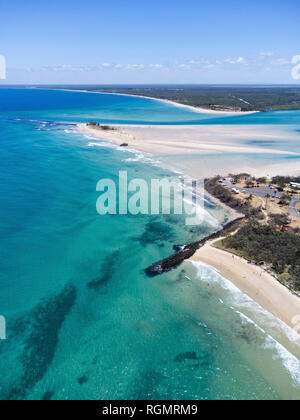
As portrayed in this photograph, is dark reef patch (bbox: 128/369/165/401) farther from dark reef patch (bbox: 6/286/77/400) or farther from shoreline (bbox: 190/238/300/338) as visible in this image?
shoreline (bbox: 190/238/300/338)

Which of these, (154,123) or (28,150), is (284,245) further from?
(154,123)

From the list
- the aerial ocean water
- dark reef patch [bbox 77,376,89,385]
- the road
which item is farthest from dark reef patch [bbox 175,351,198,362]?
the road

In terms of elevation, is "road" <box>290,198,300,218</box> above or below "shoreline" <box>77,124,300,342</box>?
above

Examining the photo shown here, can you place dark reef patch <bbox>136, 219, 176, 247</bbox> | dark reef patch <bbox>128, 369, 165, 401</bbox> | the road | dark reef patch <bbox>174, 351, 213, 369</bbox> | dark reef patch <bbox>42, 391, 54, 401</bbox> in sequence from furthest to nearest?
the road
dark reef patch <bbox>136, 219, 176, 247</bbox>
dark reef patch <bbox>174, 351, 213, 369</bbox>
dark reef patch <bbox>128, 369, 165, 401</bbox>
dark reef patch <bbox>42, 391, 54, 401</bbox>

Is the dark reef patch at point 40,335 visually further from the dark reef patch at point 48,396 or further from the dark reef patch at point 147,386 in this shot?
the dark reef patch at point 147,386

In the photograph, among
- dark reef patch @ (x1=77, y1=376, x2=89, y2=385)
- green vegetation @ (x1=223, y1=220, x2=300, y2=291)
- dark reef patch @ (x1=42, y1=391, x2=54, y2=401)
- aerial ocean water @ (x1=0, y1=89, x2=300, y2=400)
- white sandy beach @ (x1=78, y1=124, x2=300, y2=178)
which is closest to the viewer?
dark reef patch @ (x1=42, y1=391, x2=54, y2=401)

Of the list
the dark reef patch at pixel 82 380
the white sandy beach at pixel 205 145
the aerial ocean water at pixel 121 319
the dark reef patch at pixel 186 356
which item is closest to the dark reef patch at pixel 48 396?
the aerial ocean water at pixel 121 319

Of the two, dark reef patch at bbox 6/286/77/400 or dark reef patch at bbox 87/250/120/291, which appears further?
dark reef patch at bbox 87/250/120/291

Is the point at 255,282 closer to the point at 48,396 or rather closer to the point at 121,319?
the point at 121,319
